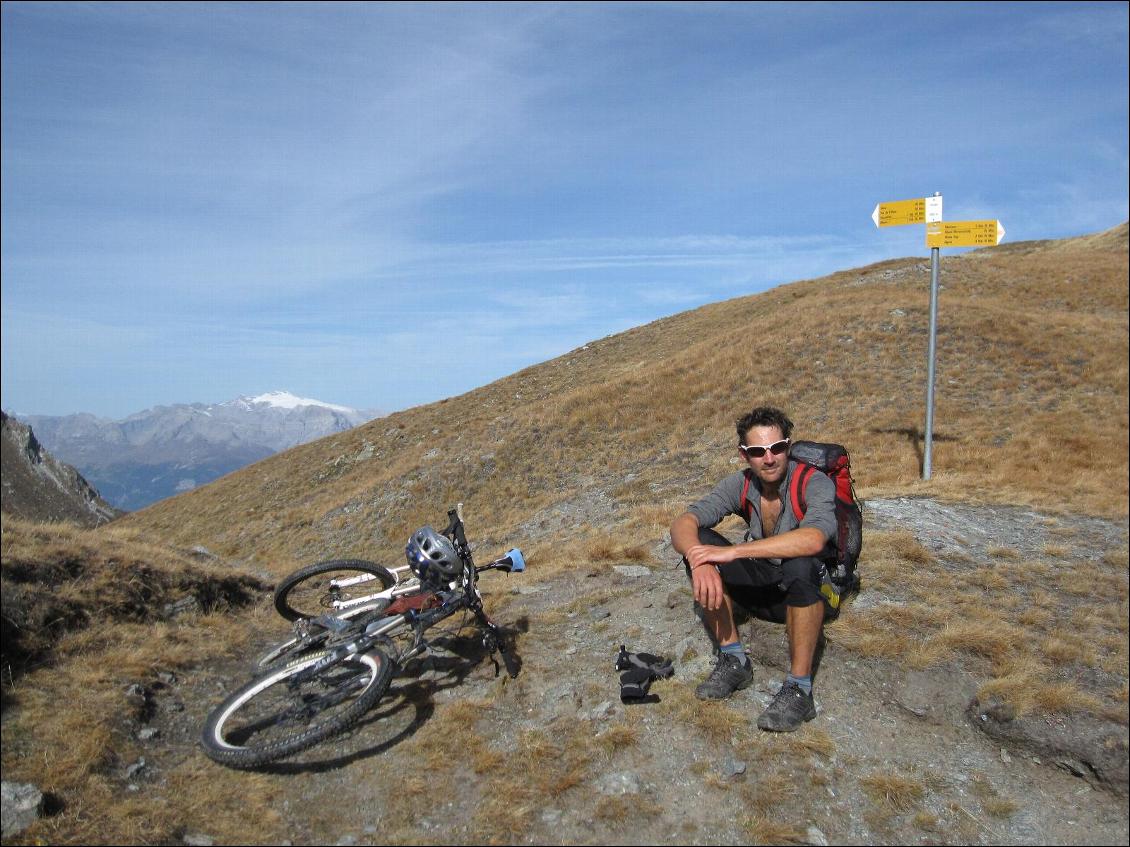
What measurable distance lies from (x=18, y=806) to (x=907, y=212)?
40.4 feet

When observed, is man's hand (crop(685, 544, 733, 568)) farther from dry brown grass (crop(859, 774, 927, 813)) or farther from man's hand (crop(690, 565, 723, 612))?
dry brown grass (crop(859, 774, 927, 813))

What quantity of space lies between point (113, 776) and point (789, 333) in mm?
26982

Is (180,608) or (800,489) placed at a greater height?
(800,489)

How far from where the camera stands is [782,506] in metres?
5.71

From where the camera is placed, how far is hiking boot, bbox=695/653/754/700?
5801 mm

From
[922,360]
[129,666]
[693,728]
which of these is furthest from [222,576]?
[922,360]

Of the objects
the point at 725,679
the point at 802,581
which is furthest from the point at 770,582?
the point at 725,679

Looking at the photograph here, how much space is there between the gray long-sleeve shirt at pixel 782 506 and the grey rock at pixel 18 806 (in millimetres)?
5400

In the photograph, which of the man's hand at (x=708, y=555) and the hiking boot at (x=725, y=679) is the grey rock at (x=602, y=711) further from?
the man's hand at (x=708, y=555)

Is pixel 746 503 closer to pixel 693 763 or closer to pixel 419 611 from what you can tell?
pixel 693 763

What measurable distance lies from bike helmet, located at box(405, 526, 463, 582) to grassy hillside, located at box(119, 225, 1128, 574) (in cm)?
493

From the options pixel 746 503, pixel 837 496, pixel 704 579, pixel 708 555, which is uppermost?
pixel 837 496

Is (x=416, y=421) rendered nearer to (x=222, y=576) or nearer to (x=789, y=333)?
(x=789, y=333)

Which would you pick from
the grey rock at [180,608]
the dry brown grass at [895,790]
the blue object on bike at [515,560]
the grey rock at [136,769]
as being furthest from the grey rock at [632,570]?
the grey rock at [136,769]
